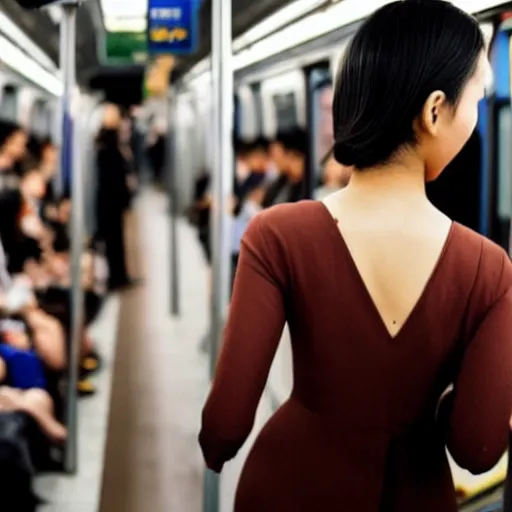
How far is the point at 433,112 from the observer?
3.96 feet

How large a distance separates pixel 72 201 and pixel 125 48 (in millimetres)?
376

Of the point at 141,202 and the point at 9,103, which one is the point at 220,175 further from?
the point at 9,103

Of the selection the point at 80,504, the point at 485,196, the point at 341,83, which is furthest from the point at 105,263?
the point at 341,83

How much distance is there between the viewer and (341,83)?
1.24 m

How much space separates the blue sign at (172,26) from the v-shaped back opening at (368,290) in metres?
0.83

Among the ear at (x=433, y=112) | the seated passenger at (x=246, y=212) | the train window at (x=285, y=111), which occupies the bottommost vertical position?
the seated passenger at (x=246, y=212)

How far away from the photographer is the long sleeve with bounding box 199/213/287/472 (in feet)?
4.01

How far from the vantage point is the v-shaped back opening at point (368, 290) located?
1242 mm

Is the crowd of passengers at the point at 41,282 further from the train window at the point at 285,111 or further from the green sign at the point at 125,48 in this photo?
the train window at the point at 285,111

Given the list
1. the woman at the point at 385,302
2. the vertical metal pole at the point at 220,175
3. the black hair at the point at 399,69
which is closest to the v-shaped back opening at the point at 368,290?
the woman at the point at 385,302

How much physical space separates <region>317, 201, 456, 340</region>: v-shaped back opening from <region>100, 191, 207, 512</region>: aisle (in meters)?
0.82

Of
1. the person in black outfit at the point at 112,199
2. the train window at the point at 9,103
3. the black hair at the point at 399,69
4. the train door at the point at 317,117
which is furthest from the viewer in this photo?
the person in black outfit at the point at 112,199

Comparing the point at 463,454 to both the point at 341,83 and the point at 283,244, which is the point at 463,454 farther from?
the point at 341,83

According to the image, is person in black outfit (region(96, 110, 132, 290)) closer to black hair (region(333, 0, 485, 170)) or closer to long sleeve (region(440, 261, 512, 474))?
black hair (region(333, 0, 485, 170))
